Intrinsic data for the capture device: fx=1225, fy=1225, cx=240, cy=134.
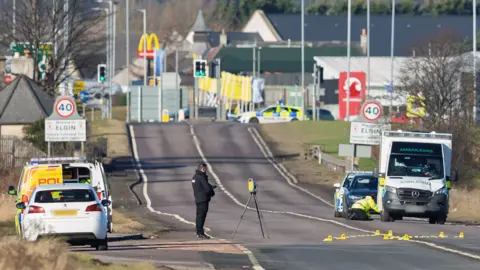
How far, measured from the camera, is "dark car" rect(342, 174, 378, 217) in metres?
33.5

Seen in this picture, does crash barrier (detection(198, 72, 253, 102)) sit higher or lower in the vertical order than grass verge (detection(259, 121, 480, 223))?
higher

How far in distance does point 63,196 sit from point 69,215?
439 mm

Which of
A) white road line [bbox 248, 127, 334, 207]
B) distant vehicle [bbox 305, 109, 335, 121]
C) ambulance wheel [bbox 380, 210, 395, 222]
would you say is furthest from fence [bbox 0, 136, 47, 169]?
distant vehicle [bbox 305, 109, 335, 121]

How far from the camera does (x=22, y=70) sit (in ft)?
179

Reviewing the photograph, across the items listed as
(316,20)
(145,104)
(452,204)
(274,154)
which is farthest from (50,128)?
(316,20)

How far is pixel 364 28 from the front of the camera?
140625 mm

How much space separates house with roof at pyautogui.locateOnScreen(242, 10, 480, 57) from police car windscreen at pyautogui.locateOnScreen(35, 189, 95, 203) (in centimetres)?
10047

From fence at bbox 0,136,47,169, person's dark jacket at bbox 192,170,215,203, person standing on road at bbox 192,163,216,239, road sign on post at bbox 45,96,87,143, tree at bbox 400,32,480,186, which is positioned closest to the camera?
person standing on road at bbox 192,163,216,239

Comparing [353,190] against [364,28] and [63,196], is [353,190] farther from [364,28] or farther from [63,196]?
[364,28]

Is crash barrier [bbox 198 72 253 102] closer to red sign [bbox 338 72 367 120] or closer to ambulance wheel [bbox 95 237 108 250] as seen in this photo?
red sign [bbox 338 72 367 120]

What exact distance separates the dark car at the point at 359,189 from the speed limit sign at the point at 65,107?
824 centimetres

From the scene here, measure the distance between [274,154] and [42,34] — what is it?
13587 mm

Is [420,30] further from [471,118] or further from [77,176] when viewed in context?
[77,176]

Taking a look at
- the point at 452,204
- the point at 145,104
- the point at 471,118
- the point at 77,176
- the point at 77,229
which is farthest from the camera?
the point at 145,104
